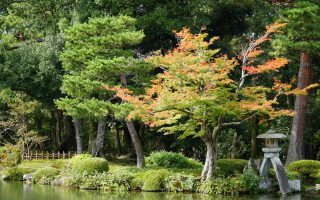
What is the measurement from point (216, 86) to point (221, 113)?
3.19 ft

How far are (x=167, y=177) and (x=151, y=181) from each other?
0.55 meters

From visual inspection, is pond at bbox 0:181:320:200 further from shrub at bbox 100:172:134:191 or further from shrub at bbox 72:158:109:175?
shrub at bbox 72:158:109:175

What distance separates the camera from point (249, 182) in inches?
646

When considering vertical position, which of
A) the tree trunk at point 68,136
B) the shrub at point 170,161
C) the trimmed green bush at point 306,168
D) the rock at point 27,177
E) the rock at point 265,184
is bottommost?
the rock at point 265,184

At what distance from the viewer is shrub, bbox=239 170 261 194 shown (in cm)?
1638

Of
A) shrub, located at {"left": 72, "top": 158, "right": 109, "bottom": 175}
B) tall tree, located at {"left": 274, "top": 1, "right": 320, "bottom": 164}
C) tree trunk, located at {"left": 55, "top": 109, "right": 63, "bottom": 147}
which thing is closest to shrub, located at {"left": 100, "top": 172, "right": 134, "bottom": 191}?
shrub, located at {"left": 72, "top": 158, "right": 109, "bottom": 175}

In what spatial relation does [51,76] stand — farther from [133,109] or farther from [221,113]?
[221,113]

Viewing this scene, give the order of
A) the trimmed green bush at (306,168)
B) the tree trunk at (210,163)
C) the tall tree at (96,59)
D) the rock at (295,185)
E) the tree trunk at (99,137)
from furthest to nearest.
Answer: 1. the tree trunk at (99,137)
2. the tall tree at (96,59)
3. the trimmed green bush at (306,168)
4. the tree trunk at (210,163)
5. the rock at (295,185)

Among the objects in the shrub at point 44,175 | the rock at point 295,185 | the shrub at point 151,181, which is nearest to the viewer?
the rock at point 295,185

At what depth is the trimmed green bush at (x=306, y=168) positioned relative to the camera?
58.8 ft

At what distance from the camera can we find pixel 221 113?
16.7 metres

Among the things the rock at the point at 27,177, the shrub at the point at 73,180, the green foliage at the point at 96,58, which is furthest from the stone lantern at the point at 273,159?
the rock at the point at 27,177

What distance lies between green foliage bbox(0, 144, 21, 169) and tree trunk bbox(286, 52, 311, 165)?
11.2 meters

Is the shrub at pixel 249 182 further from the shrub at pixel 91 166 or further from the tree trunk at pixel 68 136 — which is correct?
the tree trunk at pixel 68 136
